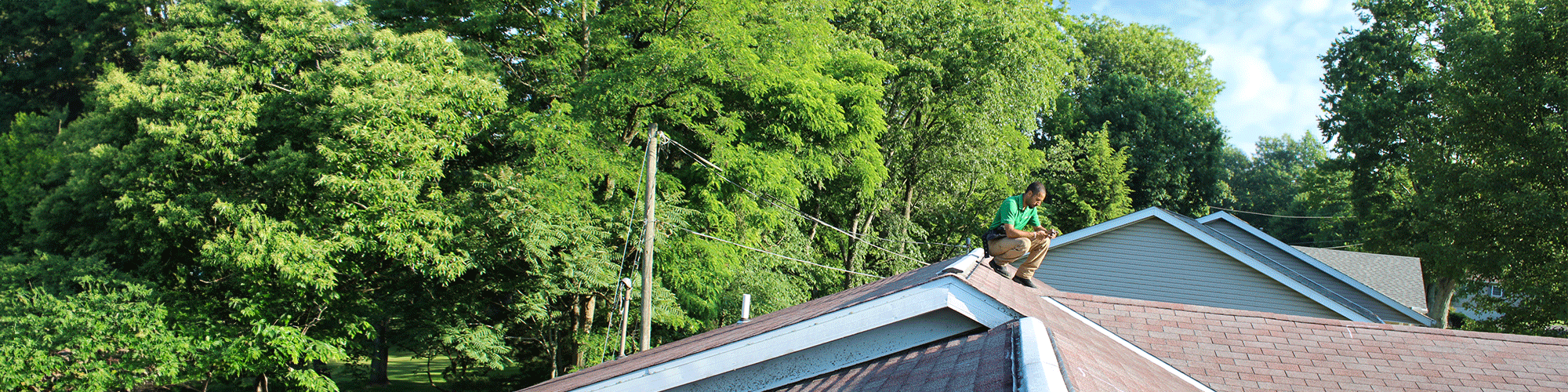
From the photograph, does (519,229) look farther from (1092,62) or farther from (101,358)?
(1092,62)

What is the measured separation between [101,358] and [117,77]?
587cm

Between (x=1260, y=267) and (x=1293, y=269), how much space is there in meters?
1.46

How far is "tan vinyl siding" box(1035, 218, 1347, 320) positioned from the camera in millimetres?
13750

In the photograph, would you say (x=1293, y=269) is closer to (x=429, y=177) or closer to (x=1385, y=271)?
(x=1385, y=271)

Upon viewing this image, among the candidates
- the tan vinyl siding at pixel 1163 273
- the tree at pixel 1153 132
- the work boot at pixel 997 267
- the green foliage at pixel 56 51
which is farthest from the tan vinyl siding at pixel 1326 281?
the green foliage at pixel 56 51

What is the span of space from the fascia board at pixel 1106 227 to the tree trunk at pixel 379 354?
15262 millimetres

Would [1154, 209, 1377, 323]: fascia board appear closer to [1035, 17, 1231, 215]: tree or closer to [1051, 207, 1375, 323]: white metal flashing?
[1051, 207, 1375, 323]: white metal flashing

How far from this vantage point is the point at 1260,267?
43.7ft

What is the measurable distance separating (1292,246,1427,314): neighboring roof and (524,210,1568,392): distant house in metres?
13.2

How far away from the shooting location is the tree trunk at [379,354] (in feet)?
72.6

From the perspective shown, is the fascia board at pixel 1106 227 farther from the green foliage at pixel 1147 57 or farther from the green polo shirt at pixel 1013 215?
the green foliage at pixel 1147 57

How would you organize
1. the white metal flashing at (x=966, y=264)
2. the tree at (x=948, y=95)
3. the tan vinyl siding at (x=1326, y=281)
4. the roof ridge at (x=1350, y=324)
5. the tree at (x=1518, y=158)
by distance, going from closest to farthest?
the white metal flashing at (x=966, y=264) < the roof ridge at (x=1350, y=324) < the tan vinyl siding at (x=1326, y=281) < the tree at (x=1518, y=158) < the tree at (x=948, y=95)

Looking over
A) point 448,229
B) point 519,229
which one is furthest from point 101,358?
point 519,229

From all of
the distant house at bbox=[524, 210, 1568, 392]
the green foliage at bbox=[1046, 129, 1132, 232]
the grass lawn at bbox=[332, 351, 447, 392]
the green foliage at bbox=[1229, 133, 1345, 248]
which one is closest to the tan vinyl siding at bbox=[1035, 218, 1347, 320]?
the distant house at bbox=[524, 210, 1568, 392]
